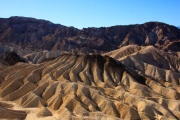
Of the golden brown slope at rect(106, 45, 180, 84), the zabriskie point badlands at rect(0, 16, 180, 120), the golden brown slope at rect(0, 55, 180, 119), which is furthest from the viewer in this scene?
the golden brown slope at rect(106, 45, 180, 84)

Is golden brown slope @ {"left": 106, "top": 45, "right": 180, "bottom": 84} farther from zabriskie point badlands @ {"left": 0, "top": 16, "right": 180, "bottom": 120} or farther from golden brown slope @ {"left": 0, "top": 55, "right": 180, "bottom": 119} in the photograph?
golden brown slope @ {"left": 0, "top": 55, "right": 180, "bottom": 119}

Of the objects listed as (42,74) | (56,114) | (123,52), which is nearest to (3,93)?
(42,74)

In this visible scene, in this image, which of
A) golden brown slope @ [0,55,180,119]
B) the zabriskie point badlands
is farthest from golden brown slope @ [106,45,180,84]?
golden brown slope @ [0,55,180,119]

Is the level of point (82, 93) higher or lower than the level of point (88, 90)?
lower

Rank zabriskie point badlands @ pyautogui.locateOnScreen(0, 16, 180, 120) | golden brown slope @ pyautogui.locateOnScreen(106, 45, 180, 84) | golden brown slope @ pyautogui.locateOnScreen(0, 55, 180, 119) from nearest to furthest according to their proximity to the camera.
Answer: zabriskie point badlands @ pyautogui.locateOnScreen(0, 16, 180, 120), golden brown slope @ pyautogui.locateOnScreen(0, 55, 180, 119), golden brown slope @ pyautogui.locateOnScreen(106, 45, 180, 84)

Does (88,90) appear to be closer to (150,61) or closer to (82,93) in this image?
(82,93)

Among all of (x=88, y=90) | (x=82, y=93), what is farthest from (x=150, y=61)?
(x=82, y=93)

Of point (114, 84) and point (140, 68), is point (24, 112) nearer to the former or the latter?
point (114, 84)

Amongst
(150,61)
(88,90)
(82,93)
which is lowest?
(150,61)

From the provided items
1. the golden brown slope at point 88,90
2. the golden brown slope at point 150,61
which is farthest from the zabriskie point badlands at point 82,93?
the golden brown slope at point 150,61
